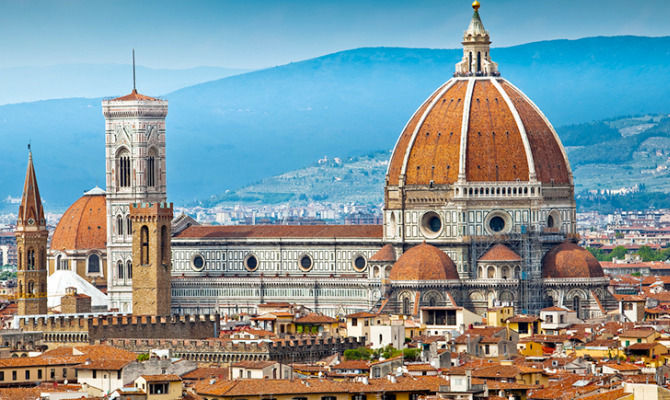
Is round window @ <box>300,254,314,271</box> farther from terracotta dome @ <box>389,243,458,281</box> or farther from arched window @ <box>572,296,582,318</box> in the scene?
arched window @ <box>572,296,582,318</box>

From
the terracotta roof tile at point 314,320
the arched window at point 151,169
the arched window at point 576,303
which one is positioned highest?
the arched window at point 151,169

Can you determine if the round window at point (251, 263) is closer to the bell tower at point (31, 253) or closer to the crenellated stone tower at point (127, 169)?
the crenellated stone tower at point (127, 169)

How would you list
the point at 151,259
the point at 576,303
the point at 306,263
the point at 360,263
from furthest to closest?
1. the point at 306,263
2. the point at 360,263
3. the point at 576,303
4. the point at 151,259

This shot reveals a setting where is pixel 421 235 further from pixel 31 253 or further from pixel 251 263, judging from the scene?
pixel 31 253

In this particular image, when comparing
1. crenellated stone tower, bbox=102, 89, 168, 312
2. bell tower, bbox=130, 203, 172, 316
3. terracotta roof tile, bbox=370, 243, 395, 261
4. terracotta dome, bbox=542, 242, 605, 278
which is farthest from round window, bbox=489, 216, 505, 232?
crenellated stone tower, bbox=102, 89, 168, 312

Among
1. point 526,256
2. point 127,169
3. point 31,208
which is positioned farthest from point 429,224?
point 31,208

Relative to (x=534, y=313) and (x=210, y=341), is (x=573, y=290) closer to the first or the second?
(x=534, y=313)

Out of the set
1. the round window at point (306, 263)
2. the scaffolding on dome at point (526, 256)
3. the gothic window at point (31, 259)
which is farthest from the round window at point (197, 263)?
the gothic window at point (31, 259)

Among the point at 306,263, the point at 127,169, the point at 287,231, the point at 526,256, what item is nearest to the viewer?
the point at 526,256
